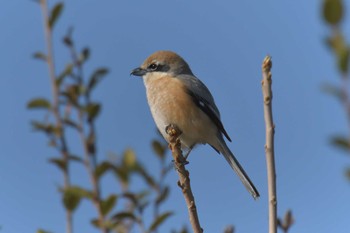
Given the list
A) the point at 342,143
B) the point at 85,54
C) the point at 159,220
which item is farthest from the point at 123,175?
the point at 342,143

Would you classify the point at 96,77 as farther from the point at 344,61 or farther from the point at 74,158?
the point at 344,61

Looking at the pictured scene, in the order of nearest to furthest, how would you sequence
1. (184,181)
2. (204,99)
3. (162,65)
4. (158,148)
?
(184,181) < (158,148) < (204,99) < (162,65)

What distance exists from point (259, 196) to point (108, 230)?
2.66 metres

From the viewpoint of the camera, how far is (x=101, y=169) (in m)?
2.20

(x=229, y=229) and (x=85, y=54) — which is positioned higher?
(x=85, y=54)

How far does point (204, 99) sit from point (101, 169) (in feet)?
10.4

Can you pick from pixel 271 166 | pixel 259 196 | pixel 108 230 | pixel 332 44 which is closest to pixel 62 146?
pixel 108 230

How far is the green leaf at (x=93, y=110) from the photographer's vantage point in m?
2.46

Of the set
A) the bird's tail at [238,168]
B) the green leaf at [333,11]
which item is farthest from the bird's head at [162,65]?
the green leaf at [333,11]

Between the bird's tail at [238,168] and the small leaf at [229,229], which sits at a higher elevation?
the small leaf at [229,229]

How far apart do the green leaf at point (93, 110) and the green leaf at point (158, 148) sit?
60 cm

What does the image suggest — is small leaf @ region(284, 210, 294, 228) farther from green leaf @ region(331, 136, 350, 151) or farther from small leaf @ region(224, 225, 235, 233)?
green leaf @ region(331, 136, 350, 151)

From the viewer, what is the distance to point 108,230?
1.94 metres

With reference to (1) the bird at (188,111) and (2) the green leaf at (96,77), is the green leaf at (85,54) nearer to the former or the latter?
(2) the green leaf at (96,77)
